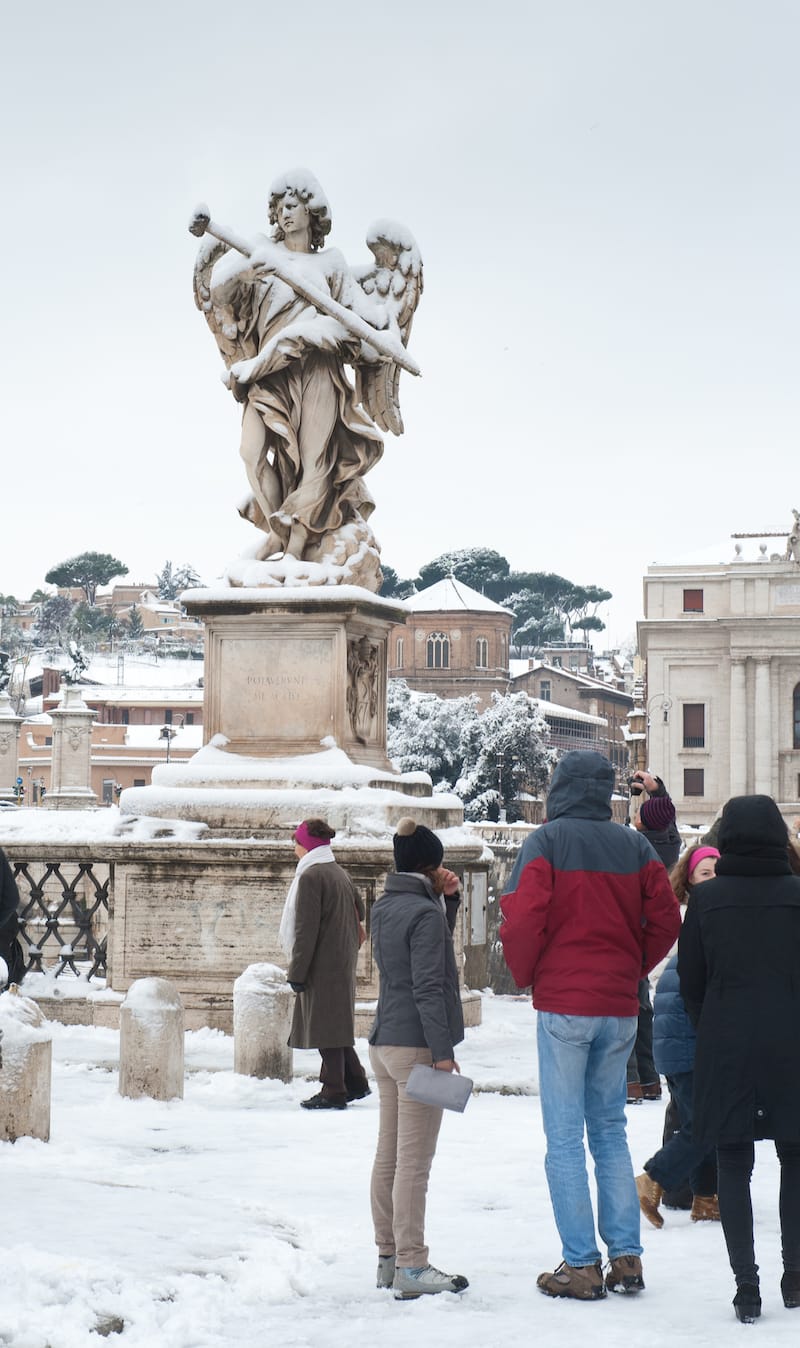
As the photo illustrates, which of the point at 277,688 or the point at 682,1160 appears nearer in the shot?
the point at 682,1160

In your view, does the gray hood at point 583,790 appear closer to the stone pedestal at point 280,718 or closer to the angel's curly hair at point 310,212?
the stone pedestal at point 280,718

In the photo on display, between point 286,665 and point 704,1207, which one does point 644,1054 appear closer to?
point 704,1207

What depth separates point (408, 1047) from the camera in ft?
20.9

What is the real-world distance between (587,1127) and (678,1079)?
3.41ft

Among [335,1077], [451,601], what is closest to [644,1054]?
[335,1077]

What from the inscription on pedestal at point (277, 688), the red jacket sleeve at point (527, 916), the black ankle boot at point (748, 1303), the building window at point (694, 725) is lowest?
the black ankle boot at point (748, 1303)

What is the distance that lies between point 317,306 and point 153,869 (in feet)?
13.6

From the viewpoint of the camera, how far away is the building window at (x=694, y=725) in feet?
309

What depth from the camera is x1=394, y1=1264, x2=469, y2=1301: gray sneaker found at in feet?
20.2

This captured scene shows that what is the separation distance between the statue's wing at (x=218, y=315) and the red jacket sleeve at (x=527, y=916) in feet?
25.5

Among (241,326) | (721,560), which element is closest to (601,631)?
(721,560)

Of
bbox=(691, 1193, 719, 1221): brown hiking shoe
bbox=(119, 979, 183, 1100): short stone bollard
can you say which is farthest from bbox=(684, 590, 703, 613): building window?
bbox=(691, 1193, 719, 1221): brown hiking shoe

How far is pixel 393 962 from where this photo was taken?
21.2ft

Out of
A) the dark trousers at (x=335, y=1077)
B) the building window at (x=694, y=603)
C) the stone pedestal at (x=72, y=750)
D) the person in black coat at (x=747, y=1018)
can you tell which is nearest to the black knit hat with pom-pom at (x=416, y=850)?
the person in black coat at (x=747, y=1018)
